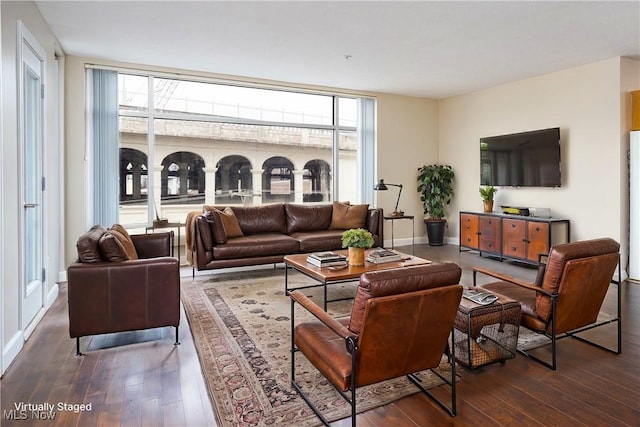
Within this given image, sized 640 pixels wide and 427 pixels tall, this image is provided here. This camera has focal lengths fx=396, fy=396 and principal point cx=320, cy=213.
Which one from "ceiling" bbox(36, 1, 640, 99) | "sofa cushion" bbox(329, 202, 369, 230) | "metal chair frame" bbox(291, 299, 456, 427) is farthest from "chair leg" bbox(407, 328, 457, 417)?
"sofa cushion" bbox(329, 202, 369, 230)

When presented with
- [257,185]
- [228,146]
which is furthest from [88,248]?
[257,185]

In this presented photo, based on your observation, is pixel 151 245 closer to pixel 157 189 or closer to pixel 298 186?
pixel 157 189

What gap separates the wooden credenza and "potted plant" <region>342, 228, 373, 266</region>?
302 cm

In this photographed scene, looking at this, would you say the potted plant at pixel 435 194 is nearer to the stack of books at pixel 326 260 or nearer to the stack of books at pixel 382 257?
the stack of books at pixel 382 257

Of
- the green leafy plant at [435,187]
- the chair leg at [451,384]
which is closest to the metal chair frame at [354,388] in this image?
the chair leg at [451,384]

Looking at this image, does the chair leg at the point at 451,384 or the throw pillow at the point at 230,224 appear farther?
the throw pillow at the point at 230,224

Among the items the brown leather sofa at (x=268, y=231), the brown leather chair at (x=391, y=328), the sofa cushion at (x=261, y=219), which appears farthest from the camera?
the sofa cushion at (x=261, y=219)

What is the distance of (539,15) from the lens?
3811 mm

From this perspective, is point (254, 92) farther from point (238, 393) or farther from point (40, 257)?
point (238, 393)

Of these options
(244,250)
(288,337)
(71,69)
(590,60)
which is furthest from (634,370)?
(71,69)

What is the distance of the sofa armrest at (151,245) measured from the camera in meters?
3.80

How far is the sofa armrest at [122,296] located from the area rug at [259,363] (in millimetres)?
398

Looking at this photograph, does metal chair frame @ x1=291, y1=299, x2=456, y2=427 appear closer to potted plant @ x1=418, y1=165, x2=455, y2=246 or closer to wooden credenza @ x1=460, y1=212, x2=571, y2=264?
wooden credenza @ x1=460, y1=212, x2=571, y2=264

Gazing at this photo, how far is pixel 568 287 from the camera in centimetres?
240
